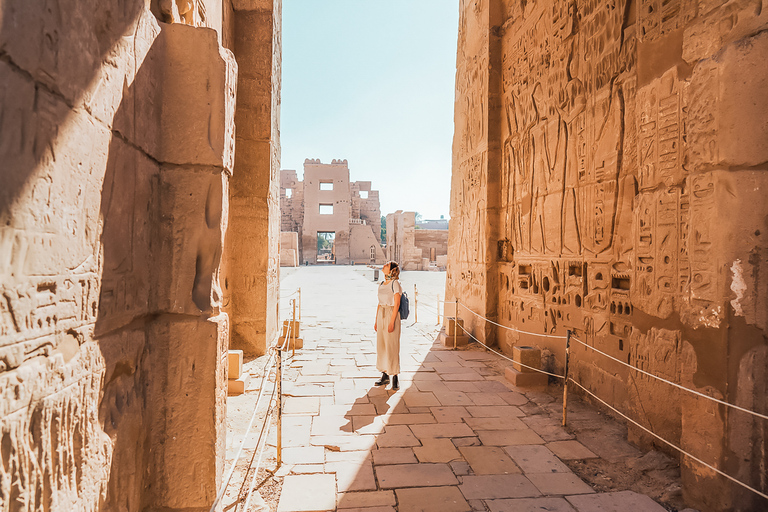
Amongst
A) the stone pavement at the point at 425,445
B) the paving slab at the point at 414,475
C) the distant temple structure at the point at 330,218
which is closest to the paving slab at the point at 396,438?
the stone pavement at the point at 425,445

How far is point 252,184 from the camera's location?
6027 millimetres

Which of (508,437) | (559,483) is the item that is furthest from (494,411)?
(559,483)

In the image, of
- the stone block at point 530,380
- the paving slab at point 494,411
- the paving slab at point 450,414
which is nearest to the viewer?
the paving slab at point 450,414

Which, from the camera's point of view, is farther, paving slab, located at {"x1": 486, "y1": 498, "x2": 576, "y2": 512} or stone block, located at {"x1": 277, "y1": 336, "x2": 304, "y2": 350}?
stone block, located at {"x1": 277, "y1": 336, "x2": 304, "y2": 350}

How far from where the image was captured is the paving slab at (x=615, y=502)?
259cm

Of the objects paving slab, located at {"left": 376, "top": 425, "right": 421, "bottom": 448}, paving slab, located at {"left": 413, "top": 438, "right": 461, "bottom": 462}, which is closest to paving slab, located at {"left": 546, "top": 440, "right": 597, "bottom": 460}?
paving slab, located at {"left": 413, "top": 438, "right": 461, "bottom": 462}

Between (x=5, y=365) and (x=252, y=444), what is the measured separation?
2636 mm

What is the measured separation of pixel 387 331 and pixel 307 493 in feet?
7.13

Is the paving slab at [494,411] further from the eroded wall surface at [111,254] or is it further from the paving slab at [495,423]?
the eroded wall surface at [111,254]

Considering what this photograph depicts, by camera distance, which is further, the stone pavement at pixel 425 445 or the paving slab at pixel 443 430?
the paving slab at pixel 443 430

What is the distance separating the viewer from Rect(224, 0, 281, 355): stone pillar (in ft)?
19.5

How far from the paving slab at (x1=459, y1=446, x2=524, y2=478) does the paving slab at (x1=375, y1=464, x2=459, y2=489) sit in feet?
0.75

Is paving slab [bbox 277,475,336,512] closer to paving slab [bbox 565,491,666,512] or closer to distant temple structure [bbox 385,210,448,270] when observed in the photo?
paving slab [bbox 565,491,666,512]

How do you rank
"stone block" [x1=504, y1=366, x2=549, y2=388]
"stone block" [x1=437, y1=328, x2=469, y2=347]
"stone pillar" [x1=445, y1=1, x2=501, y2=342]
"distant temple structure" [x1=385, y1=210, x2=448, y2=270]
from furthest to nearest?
"distant temple structure" [x1=385, y1=210, x2=448, y2=270] → "stone block" [x1=437, y1=328, x2=469, y2=347] → "stone pillar" [x1=445, y1=1, x2=501, y2=342] → "stone block" [x1=504, y1=366, x2=549, y2=388]
